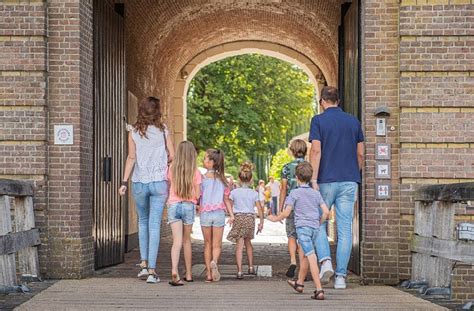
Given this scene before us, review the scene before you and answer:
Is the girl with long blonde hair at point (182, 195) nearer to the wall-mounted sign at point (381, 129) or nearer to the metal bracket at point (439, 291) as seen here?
the wall-mounted sign at point (381, 129)

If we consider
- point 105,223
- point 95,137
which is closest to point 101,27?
point 95,137

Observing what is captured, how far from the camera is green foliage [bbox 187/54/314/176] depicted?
34500 mm

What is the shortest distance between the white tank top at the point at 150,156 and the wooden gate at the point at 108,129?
167cm

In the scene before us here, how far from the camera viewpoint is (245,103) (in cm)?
3584

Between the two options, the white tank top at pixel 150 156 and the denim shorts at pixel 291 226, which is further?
the denim shorts at pixel 291 226

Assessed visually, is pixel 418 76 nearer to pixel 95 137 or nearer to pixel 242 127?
pixel 95 137

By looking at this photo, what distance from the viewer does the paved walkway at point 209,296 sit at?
774 centimetres

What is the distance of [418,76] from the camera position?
398 inches

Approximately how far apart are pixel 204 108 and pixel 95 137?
23310mm

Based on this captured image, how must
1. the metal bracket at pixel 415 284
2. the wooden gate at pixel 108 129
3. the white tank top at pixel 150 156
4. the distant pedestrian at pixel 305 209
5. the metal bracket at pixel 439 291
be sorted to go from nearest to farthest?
the distant pedestrian at pixel 305 209 < the metal bracket at pixel 439 291 < the metal bracket at pixel 415 284 < the white tank top at pixel 150 156 < the wooden gate at pixel 108 129

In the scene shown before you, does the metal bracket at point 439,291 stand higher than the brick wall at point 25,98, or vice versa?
the brick wall at point 25,98

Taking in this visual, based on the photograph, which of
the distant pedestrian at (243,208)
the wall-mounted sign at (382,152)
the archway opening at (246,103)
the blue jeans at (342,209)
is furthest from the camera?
the archway opening at (246,103)

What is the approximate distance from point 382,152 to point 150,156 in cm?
245

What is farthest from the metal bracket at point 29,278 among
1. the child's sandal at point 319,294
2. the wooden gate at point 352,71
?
the wooden gate at point 352,71
